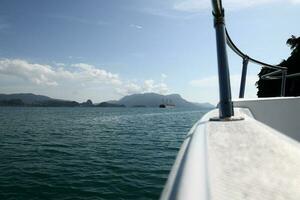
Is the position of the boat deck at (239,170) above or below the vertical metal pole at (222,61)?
below

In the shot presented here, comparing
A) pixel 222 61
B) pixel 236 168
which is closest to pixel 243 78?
pixel 222 61

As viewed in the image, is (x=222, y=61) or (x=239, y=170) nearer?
(x=239, y=170)

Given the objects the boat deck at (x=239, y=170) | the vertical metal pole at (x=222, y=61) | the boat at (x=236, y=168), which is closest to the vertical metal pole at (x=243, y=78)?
the vertical metal pole at (x=222, y=61)

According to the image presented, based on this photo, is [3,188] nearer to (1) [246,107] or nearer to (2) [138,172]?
(2) [138,172]

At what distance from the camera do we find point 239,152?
1.33 meters

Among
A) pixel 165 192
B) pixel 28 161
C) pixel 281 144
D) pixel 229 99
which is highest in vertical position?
pixel 229 99

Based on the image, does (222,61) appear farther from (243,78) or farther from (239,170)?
(243,78)

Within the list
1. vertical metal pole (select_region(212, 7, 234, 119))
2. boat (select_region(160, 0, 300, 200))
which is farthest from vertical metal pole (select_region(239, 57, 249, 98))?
boat (select_region(160, 0, 300, 200))

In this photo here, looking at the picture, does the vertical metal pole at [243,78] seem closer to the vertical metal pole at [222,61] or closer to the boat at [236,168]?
the vertical metal pole at [222,61]

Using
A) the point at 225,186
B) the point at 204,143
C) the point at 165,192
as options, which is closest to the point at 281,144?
the point at 204,143

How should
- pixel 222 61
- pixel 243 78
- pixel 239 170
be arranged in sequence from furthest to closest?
pixel 243 78 < pixel 222 61 < pixel 239 170

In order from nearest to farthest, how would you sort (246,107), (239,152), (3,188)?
(239,152) → (246,107) → (3,188)

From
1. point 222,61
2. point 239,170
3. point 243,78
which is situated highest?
point 243,78

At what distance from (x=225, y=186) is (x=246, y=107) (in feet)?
9.53
